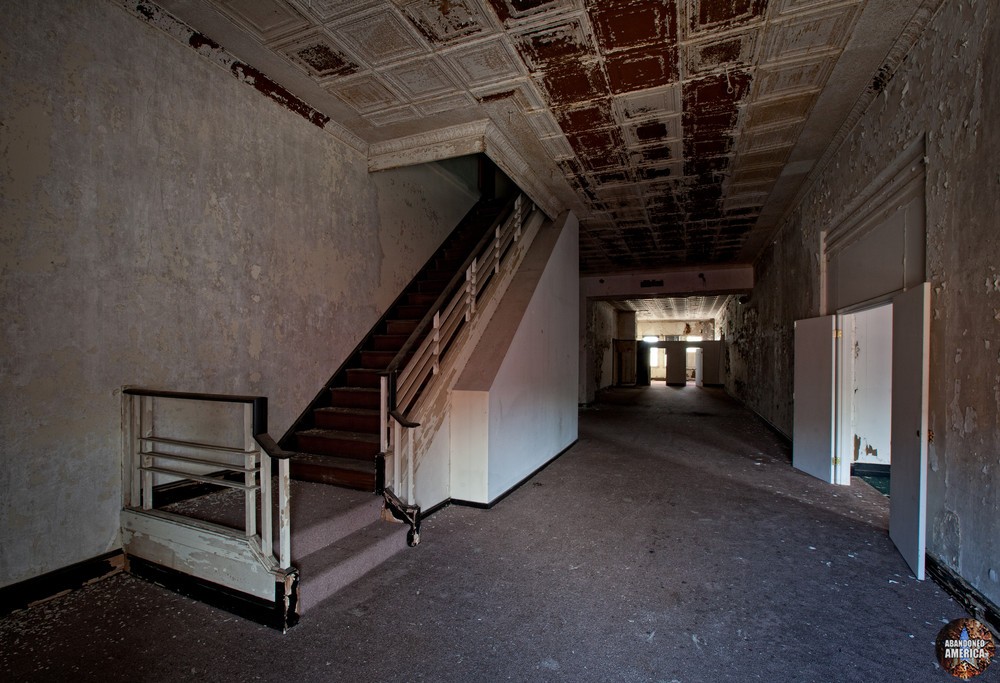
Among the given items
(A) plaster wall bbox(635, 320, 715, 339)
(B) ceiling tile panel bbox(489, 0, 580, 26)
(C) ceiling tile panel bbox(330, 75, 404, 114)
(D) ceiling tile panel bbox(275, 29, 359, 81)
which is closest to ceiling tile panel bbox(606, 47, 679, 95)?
(B) ceiling tile panel bbox(489, 0, 580, 26)

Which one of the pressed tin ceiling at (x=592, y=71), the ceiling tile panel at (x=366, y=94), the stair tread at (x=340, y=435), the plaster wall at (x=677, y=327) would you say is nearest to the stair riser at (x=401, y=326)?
the stair tread at (x=340, y=435)

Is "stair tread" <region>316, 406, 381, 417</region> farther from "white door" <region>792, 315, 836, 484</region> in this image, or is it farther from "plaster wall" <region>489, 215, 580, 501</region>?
"white door" <region>792, 315, 836, 484</region>

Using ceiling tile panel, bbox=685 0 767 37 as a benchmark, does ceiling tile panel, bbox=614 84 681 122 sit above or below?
below

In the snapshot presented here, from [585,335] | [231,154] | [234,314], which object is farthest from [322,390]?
[585,335]

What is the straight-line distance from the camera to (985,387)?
2199 mm

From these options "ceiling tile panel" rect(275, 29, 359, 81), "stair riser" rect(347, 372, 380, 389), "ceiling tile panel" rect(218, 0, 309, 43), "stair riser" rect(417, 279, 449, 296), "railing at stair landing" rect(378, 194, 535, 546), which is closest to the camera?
"ceiling tile panel" rect(218, 0, 309, 43)

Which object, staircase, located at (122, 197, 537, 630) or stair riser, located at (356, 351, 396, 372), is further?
stair riser, located at (356, 351, 396, 372)

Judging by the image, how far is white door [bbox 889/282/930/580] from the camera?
262 cm

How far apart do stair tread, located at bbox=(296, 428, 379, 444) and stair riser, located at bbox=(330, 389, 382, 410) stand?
27cm

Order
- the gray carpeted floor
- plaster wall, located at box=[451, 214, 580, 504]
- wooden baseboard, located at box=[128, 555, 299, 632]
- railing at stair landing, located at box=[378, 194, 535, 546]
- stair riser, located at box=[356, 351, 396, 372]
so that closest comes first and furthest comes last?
the gray carpeted floor < wooden baseboard, located at box=[128, 555, 299, 632] < railing at stair landing, located at box=[378, 194, 535, 546] < plaster wall, located at box=[451, 214, 580, 504] < stair riser, located at box=[356, 351, 396, 372]

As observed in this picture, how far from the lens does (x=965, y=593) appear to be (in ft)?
7.50

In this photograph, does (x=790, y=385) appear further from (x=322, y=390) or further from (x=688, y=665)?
(x=322, y=390)

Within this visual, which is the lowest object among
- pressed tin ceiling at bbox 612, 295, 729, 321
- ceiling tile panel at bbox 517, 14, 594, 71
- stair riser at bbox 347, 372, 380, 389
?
stair riser at bbox 347, 372, 380, 389

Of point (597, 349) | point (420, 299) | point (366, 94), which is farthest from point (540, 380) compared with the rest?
point (597, 349)
